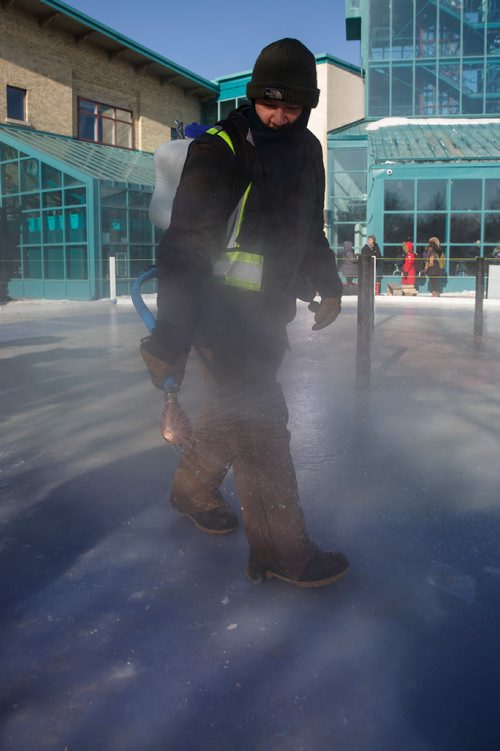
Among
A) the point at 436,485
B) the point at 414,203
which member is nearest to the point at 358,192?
the point at 414,203

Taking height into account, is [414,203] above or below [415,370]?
above

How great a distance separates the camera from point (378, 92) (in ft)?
82.5

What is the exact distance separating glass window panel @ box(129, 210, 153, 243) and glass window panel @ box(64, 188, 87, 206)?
1544 mm

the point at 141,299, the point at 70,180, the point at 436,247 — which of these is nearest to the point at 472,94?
the point at 436,247

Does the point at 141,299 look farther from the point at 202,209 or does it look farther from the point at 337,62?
the point at 337,62

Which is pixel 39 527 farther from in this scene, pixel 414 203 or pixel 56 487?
pixel 414 203

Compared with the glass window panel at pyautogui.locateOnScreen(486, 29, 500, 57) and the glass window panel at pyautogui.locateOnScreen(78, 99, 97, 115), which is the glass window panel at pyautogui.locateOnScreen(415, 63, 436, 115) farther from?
the glass window panel at pyautogui.locateOnScreen(78, 99, 97, 115)

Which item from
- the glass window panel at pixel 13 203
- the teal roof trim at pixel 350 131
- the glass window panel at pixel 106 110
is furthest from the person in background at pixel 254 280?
the glass window panel at pixel 106 110

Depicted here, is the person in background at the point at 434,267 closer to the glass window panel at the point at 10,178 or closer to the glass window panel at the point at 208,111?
the glass window panel at the point at 10,178

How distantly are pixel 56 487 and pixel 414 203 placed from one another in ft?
63.4

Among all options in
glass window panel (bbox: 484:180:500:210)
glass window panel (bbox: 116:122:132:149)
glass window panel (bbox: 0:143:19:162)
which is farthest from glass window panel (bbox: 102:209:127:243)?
glass window panel (bbox: 484:180:500:210)

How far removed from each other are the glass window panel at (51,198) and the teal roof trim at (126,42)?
607 cm

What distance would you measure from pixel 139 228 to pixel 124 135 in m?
6.85

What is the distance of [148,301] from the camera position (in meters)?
17.9
